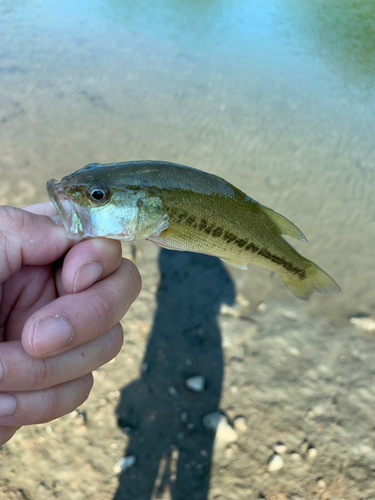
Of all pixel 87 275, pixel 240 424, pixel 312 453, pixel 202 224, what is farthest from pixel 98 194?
pixel 312 453

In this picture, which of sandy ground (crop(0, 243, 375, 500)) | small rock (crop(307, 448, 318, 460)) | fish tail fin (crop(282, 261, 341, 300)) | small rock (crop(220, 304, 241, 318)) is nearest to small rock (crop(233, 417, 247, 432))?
sandy ground (crop(0, 243, 375, 500))

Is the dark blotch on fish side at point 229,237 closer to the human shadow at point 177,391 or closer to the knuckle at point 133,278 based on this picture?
the knuckle at point 133,278

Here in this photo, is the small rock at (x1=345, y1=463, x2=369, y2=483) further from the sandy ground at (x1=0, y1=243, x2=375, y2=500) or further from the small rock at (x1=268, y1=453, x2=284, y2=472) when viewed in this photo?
the small rock at (x1=268, y1=453, x2=284, y2=472)

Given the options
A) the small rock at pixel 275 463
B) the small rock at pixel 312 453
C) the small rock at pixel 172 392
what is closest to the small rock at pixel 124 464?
the small rock at pixel 172 392

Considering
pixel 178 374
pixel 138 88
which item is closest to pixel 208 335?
Answer: pixel 178 374

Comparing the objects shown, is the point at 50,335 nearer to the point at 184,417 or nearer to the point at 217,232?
the point at 217,232

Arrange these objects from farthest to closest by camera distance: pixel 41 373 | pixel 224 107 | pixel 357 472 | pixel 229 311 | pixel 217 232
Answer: pixel 224 107 → pixel 229 311 → pixel 357 472 → pixel 217 232 → pixel 41 373

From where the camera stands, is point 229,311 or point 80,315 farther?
point 229,311
